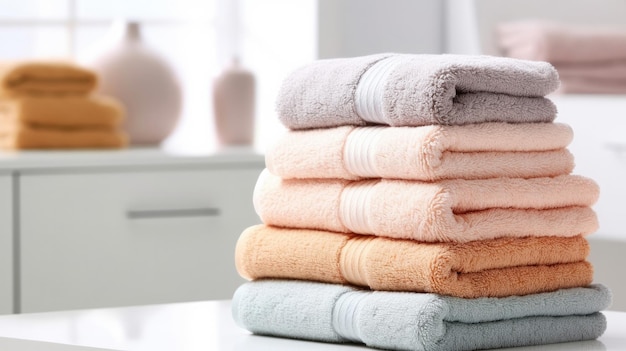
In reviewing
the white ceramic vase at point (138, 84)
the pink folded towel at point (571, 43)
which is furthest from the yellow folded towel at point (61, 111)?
the pink folded towel at point (571, 43)

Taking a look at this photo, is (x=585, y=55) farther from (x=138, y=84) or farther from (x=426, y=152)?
(x=426, y=152)

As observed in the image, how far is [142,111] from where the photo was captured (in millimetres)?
2506

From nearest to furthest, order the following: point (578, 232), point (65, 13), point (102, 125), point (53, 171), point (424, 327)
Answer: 1. point (424, 327)
2. point (578, 232)
3. point (53, 171)
4. point (102, 125)
5. point (65, 13)

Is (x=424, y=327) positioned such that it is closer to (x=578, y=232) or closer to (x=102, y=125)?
(x=578, y=232)

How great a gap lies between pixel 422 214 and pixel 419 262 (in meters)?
0.04

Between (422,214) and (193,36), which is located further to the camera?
(193,36)

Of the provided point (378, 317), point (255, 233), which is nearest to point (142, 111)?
point (255, 233)

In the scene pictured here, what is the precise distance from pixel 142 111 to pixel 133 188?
381 mm

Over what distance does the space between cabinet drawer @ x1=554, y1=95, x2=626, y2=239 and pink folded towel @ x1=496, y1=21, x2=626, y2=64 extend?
0.32 feet

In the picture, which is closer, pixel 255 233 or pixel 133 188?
pixel 255 233

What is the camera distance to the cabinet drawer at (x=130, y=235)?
2.11 m

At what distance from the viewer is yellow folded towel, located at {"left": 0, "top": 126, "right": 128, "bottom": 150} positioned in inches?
89.5

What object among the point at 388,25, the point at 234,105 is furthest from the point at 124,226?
the point at 388,25

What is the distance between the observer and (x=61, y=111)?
230 cm
